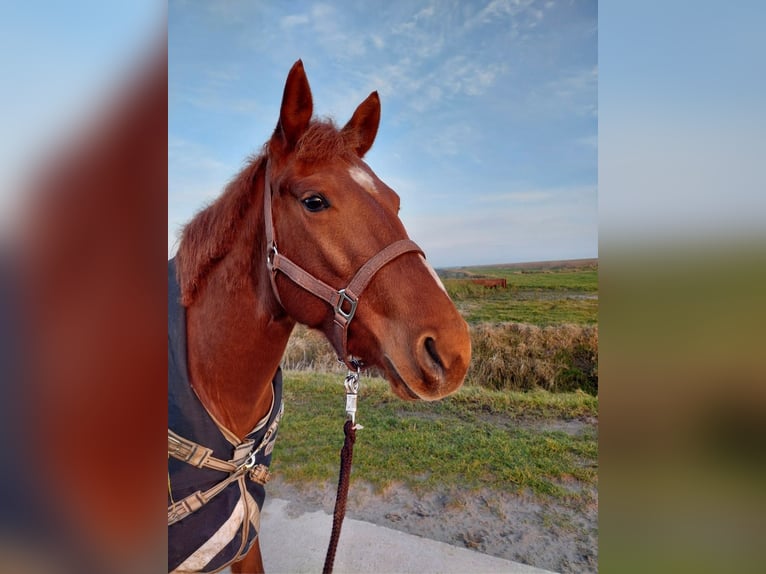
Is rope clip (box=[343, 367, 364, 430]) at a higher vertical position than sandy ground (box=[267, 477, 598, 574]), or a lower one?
higher

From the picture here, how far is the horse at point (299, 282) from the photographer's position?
102 cm

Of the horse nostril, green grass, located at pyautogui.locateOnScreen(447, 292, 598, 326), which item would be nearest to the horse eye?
the horse nostril

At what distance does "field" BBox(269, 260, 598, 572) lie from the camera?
2.63 m

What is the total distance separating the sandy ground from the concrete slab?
13cm

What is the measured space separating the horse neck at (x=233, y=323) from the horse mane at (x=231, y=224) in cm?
1

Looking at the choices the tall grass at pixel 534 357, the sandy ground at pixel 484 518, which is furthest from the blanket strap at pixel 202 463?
the tall grass at pixel 534 357

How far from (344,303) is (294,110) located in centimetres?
63

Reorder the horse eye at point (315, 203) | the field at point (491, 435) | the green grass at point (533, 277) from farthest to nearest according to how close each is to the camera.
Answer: the green grass at point (533, 277) → the field at point (491, 435) → the horse eye at point (315, 203)

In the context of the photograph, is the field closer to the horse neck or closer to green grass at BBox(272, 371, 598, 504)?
green grass at BBox(272, 371, 598, 504)

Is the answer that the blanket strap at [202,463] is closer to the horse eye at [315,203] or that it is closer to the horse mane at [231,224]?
the horse mane at [231,224]

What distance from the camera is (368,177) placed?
3.82ft
